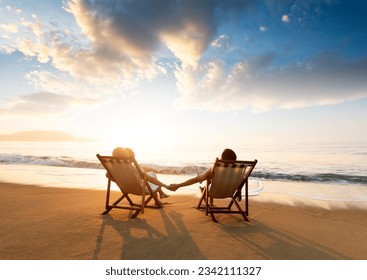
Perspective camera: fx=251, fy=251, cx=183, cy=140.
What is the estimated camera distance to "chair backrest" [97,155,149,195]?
515 cm

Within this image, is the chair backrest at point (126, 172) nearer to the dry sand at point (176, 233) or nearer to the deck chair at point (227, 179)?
the dry sand at point (176, 233)

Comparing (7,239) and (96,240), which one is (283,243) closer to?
(96,240)

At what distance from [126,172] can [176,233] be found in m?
1.74

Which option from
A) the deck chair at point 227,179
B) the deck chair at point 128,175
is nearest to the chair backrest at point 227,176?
the deck chair at point 227,179

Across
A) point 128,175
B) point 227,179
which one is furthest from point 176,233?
point 128,175

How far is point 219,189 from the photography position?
5305 mm

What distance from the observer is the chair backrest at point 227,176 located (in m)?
4.95

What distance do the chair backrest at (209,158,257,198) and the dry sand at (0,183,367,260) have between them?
581 mm

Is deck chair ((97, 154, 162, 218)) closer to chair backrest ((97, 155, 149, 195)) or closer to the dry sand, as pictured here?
chair backrest ((97, 155, 149, 195))

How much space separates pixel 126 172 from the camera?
5266 millimetres
